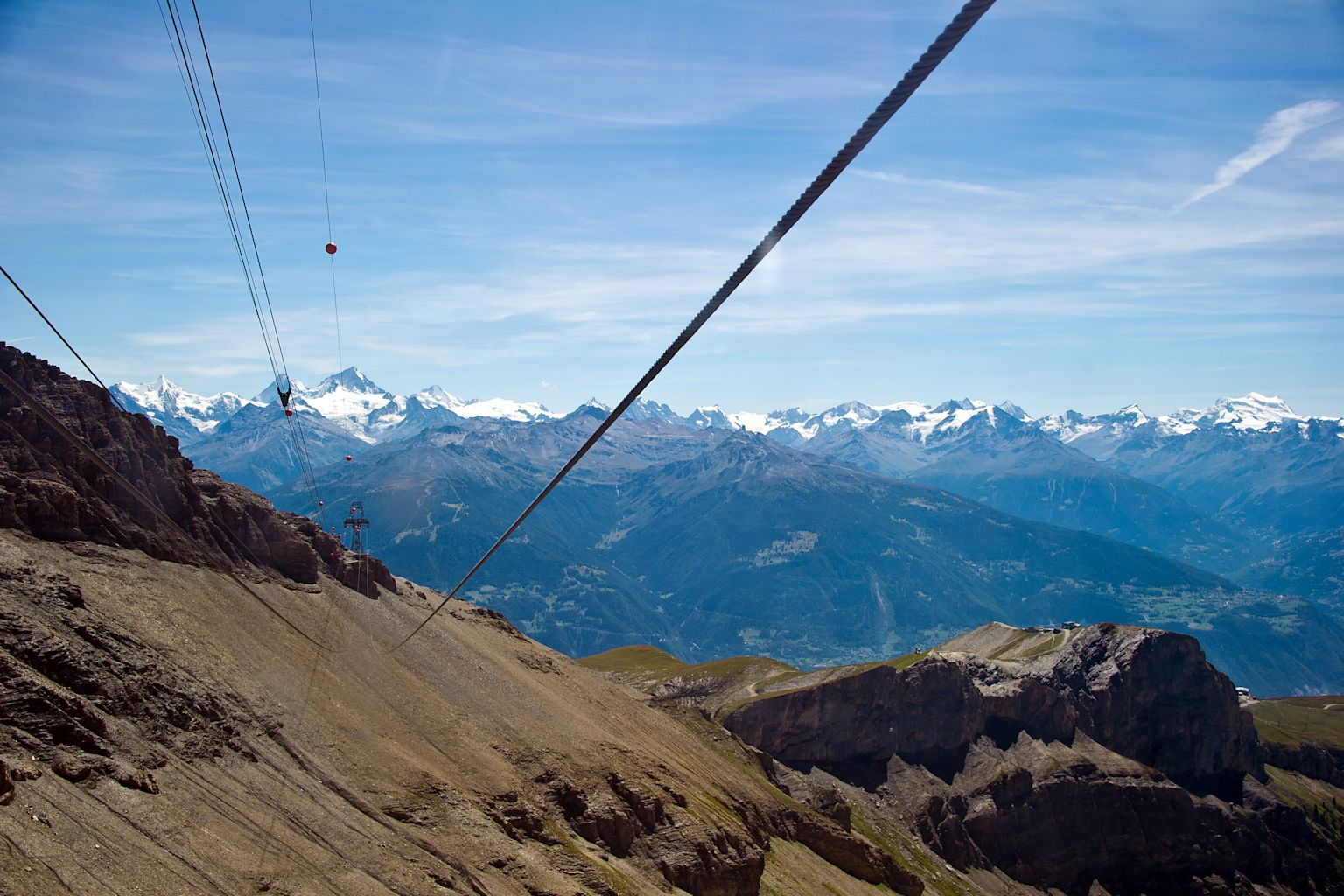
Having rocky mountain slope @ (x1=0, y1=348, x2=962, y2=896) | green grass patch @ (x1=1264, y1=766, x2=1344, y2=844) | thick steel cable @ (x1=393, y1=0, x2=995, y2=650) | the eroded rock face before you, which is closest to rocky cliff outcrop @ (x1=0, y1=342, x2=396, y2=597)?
rocky mountain slope @ (x1=0, y1=348, x2=962, y2=896)

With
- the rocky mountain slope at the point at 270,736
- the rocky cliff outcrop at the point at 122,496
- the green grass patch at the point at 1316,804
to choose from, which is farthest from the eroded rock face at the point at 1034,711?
the rocky cliff outcrop at the point at 122,496

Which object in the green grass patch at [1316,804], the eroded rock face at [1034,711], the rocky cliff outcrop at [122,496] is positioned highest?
the rocky cliff outcrop at [122,496]

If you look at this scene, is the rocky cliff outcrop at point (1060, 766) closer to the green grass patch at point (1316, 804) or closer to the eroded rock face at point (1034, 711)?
the eroded rock face at point (1034, 711)

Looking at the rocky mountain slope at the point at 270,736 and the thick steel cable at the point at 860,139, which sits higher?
the thick steel cable at the point at 860,139

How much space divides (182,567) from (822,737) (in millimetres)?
111941

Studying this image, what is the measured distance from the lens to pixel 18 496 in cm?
6525

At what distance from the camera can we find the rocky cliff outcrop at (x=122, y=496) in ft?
220

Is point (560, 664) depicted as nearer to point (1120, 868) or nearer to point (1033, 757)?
point (1033, 757)

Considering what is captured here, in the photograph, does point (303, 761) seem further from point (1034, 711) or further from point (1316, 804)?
point (1316, 804)

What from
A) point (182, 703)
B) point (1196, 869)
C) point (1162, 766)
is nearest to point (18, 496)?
point (182, 703)

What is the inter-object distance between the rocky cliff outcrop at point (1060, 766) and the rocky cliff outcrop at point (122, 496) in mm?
88020

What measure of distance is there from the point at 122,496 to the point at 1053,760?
143073mm

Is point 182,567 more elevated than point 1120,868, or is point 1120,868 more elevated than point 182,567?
point 182,567

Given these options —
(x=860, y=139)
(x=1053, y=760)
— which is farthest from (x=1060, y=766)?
(x=860, y=139)
